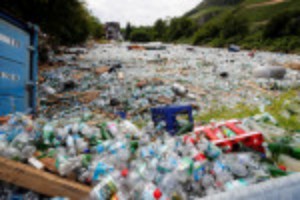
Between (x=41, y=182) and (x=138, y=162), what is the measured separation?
2.74 ft

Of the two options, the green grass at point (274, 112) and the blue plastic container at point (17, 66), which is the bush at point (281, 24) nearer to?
the green grass at point (274, 112)

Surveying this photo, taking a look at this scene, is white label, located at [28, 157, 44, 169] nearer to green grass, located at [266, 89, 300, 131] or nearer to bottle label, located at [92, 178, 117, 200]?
bottle label, located at [92, 178, 117, 200]

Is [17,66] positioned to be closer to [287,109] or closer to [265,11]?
[287,109]

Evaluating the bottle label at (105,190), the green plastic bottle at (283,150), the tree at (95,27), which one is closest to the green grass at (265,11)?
the tree at (95,27)

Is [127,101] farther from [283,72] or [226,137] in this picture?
[283,72]

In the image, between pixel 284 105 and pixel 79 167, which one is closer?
pixel 79 167

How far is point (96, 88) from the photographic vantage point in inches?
213

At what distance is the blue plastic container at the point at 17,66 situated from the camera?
9.34 feet

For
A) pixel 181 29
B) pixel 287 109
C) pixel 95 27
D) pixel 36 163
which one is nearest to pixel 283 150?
pixel 287 109

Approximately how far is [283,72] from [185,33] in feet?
112

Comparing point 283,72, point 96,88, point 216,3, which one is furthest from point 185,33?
point 216,3

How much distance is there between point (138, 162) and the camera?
6.15ft

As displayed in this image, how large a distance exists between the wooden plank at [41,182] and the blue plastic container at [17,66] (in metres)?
1.97

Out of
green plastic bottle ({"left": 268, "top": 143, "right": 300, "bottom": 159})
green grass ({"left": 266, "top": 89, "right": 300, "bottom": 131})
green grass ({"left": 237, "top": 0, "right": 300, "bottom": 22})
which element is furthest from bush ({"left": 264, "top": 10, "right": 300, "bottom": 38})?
green plastic bottle ({"left": 268, "top": 143, "right": 300, "bottom": 159})
